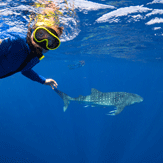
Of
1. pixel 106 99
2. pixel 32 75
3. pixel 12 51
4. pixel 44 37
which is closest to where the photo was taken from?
pixel 12 51

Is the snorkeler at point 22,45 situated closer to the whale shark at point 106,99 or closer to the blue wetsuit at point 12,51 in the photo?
the blue wetsuit at point 12,51

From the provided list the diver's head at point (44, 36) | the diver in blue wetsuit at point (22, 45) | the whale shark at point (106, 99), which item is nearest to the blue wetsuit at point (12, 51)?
the diver in blue wetsuit at point (22, 45)

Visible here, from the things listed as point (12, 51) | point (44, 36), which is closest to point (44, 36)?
point (44, 36)

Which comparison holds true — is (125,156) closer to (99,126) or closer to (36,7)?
(99,126)

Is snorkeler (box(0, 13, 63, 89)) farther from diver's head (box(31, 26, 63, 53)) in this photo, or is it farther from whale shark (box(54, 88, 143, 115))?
whale shark (box(54, 88, 143, 115))

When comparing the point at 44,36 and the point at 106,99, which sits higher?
the point at 44,36

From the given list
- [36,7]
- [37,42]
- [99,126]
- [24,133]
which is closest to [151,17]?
[36,7]

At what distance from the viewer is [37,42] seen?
1.72 metres

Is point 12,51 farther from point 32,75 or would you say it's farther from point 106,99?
point 106,99

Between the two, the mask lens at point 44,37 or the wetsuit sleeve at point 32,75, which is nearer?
the mask lens at point 44,37

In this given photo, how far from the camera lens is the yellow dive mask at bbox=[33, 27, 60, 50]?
171 cm

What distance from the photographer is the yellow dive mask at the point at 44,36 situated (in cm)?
171

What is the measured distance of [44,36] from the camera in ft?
5.74

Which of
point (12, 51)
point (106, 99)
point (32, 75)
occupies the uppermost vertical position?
point (12, 51)
